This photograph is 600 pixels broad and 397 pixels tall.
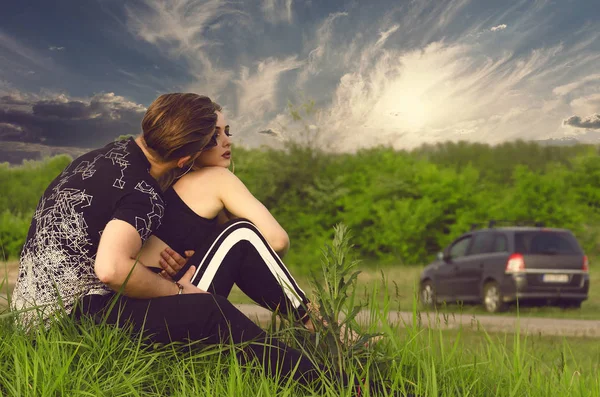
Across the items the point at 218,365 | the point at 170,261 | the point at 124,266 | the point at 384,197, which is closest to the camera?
the point at 124,266

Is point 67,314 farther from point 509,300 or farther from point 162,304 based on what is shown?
point 509,300

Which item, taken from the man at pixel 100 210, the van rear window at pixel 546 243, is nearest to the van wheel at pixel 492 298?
the van rear window at pixel 546 243

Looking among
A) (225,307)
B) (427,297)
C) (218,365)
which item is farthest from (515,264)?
(225,307)

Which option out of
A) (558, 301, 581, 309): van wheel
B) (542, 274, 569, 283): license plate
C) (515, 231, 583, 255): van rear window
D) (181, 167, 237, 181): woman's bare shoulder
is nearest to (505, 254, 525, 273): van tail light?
(515, 231, 583, 255): van rear window

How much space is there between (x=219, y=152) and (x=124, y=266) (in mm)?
982

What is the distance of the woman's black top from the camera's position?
11.6 feet

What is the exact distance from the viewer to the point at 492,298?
45.8 feet

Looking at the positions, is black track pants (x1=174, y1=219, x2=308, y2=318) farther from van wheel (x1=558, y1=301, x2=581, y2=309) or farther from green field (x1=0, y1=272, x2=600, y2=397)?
van wheel (x1=558, y1=301, x2=581, y2=309)

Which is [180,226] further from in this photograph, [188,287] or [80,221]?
[80,221]

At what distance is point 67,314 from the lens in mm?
3234

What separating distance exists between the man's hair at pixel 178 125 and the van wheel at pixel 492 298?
11260mm

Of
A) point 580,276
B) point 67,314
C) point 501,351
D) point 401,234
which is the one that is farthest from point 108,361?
point 401,234

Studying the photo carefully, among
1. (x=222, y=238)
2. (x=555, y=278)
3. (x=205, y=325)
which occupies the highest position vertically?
(x=222, y=238)

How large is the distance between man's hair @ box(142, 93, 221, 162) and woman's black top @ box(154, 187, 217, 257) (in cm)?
27
